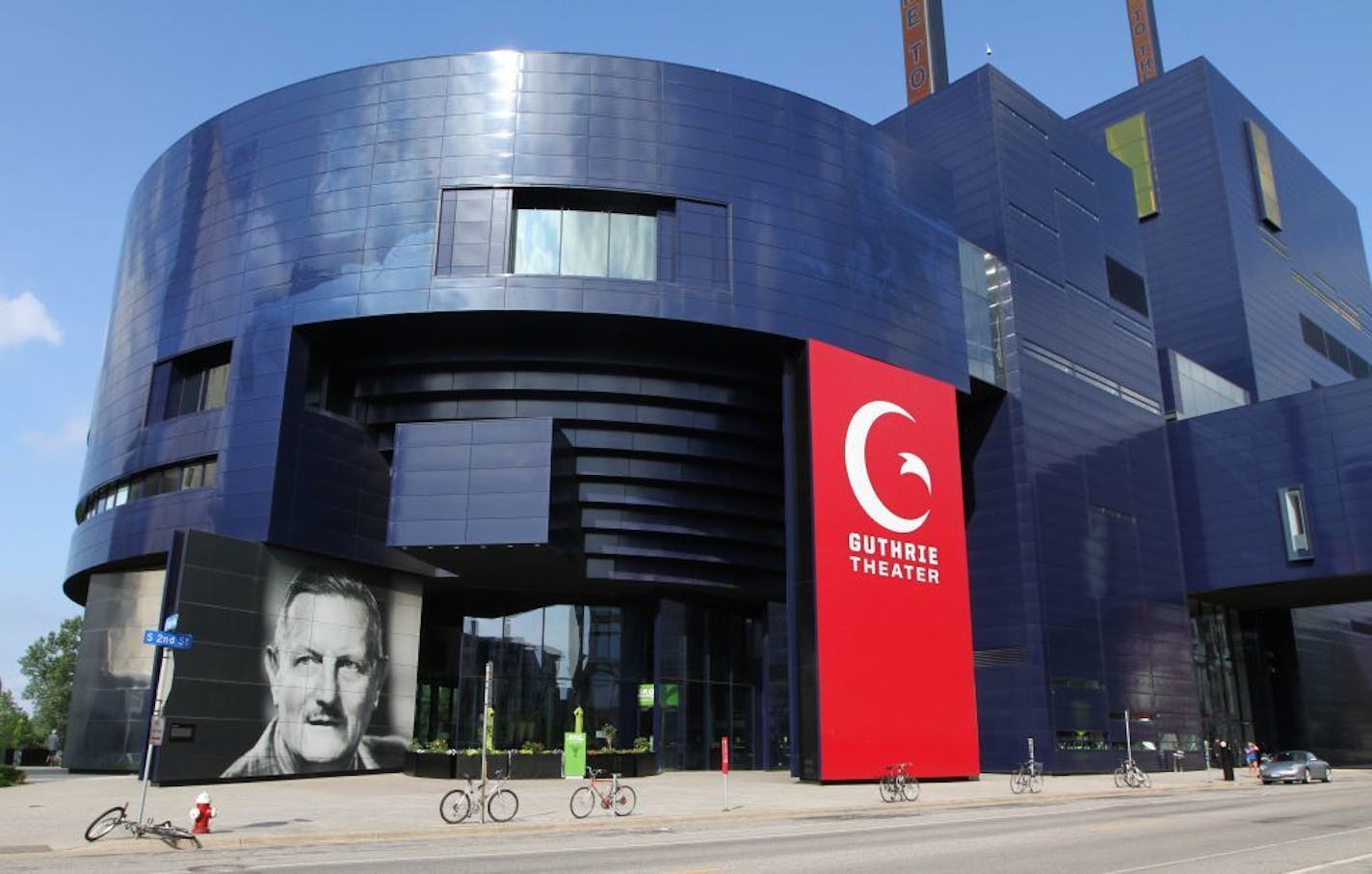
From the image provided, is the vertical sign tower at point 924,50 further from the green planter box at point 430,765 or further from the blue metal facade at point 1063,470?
the green planter box at point 430,765

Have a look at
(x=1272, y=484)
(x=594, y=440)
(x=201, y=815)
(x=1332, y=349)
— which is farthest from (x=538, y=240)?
(x=1332, y=349)

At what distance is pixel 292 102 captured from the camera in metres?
44.6

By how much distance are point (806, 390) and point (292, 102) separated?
26.1 metres

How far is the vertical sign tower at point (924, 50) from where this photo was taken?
82750 millimetres

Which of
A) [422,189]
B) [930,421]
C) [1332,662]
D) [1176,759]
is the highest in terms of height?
[422,189]

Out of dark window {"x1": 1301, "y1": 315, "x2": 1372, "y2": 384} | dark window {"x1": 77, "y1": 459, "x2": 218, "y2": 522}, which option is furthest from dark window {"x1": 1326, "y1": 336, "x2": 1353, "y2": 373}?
dark window {"x1": 77, "y1": 459, "x2": 218, "y2": 522}

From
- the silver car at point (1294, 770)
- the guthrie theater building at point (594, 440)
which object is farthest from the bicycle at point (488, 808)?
the silver car at point (1294, 770)

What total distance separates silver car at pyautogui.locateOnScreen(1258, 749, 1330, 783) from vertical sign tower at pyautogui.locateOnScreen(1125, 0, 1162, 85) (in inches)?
3086

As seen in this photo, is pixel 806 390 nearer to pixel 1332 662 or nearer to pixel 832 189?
pixel 832 189

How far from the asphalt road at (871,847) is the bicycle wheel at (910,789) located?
5.92 metres

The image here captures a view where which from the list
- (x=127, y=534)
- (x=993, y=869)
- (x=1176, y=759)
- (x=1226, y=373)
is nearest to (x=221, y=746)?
(x=127, y=534)

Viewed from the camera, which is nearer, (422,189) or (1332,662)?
(422,189)

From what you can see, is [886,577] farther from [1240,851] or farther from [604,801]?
[1240,851]

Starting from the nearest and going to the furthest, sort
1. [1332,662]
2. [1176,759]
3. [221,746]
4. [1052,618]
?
[221,746]
[1052,618]
[1176,759]
[1332,662]
